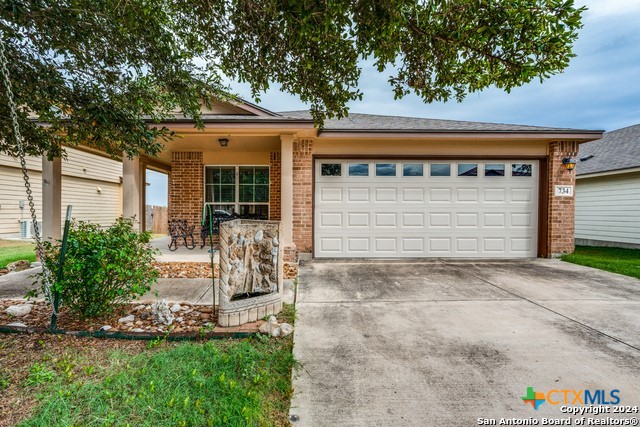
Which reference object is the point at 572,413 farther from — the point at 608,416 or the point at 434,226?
the point at 434,226

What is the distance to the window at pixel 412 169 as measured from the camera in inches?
299

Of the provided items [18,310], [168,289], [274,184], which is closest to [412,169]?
[274,184]

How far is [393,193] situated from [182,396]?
20.9ft

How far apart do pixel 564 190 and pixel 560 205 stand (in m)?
0.39

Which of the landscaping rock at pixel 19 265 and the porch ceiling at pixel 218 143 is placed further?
the porch ceiling at pixel 218 143

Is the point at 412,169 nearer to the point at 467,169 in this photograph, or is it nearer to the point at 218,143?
the point at 467,169

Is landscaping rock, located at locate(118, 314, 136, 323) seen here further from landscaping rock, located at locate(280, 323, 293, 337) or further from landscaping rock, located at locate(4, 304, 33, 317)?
landscaping rock, located at locate(280, 323, 293, 337)

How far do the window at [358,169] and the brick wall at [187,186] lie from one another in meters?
4.42

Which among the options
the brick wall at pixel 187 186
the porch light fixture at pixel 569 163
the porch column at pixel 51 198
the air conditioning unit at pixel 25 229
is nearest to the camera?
the porch column at pixel 51 198

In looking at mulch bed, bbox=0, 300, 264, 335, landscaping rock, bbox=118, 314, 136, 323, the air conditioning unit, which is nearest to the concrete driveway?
mulch bed, bbox=0, 300, 264, 335

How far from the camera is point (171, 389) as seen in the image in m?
2.14

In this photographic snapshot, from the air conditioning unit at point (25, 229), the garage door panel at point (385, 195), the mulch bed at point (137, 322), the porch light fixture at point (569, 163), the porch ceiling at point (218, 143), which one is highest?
the porch ceiling at point (218, 143)

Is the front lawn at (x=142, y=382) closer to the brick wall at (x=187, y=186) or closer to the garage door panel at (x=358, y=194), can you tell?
the garage door panel at (x=358, y=194)

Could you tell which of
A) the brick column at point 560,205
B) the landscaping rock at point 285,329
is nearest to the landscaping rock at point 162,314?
the landscaping rock at point 285,329
